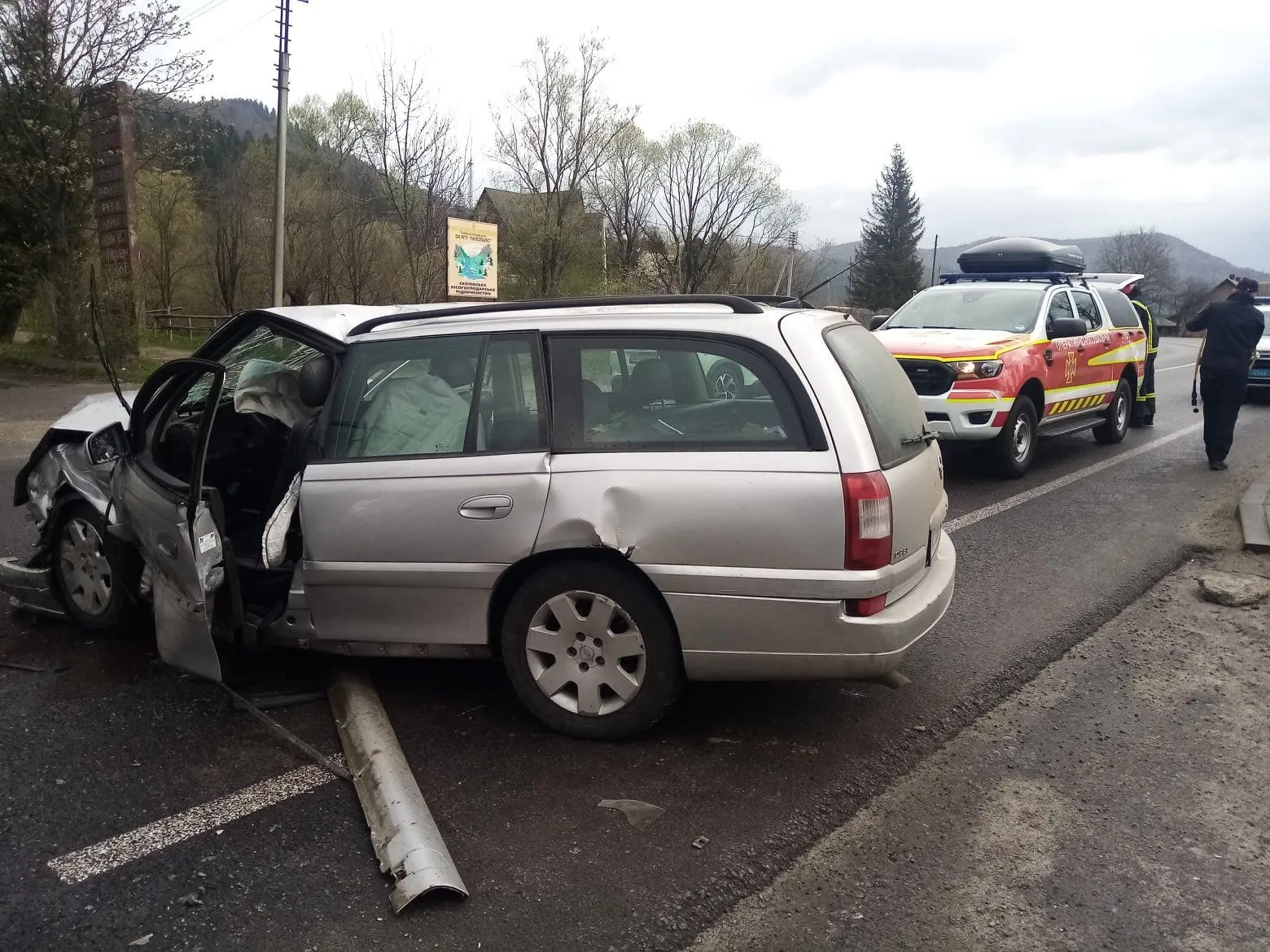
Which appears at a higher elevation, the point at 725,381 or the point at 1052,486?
the point at 725,381

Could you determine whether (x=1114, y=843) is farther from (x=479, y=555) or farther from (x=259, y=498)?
(x=259, y=498)

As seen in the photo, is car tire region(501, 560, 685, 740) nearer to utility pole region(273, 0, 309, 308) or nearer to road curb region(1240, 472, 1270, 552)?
road curb region(1240, 472, 1270, 552)

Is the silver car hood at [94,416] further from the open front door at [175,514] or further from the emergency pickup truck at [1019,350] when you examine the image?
the emergency pickup truck at [1019,350]

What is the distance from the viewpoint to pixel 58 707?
13.6 ft

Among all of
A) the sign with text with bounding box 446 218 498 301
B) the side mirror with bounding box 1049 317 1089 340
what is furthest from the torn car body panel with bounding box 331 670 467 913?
the sign with text with bounding box 446 218 498 301

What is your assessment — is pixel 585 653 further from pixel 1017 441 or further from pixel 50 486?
pixel 1017 441

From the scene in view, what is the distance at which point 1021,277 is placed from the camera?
11.9m

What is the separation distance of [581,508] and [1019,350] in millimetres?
6966

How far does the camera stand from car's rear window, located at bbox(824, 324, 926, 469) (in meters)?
3.70

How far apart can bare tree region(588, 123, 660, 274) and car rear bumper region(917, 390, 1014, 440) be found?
102ft

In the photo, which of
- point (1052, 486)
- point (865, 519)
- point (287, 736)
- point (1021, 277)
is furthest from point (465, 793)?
point (1021, 277)

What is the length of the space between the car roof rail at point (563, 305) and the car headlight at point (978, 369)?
18.4 ft

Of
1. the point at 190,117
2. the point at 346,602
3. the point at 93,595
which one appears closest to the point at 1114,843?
the point at 346,602

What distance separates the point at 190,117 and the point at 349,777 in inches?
863
